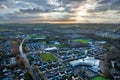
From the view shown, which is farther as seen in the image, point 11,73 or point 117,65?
point 117,65

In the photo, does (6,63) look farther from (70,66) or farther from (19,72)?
(70,66)

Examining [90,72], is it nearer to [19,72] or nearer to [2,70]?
[19,72]

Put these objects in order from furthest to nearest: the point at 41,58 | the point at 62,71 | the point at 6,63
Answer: the point at 41,58 → the point at 6,63 → the point at 62,71

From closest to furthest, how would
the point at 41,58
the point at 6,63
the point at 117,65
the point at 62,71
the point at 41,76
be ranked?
the point at 41,76 → the point at 62,71 → the point at 117,65 → the point at 6,63 → the point at 41,58

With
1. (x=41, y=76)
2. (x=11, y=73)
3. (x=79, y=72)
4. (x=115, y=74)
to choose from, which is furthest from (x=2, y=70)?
(x=115, y=74)

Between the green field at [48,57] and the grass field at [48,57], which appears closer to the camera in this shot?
the green field at [48,57]

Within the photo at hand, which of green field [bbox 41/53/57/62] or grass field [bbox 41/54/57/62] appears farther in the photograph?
grass field [bbox 41/54/57/62]

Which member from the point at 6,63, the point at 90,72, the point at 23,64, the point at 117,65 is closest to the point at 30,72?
the point at 23,64

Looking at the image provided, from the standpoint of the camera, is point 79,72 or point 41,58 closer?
point 79,72

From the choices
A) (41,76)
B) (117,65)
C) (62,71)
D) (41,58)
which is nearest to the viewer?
(41,76)
